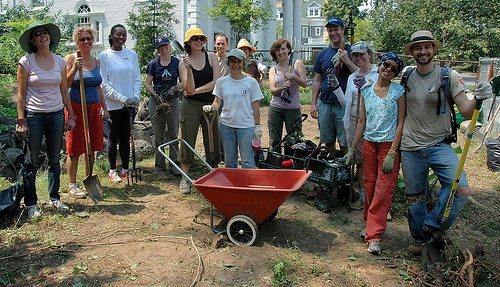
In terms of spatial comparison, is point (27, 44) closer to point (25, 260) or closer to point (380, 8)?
point (25, 260)

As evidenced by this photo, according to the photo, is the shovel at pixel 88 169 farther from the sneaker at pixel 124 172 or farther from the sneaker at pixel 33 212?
the sneaker at pixel 124 172

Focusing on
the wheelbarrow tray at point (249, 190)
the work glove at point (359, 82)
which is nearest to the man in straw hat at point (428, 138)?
the work glove at point (359, 82)

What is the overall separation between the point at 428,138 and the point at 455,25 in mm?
24673

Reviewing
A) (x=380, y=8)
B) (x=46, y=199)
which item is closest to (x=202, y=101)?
(x=46, y=199)

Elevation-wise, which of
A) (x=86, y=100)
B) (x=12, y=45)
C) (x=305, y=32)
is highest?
(x=305, y=32)

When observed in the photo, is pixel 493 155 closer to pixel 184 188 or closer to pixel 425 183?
pixel 425 183

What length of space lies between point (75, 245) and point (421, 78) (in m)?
3.39

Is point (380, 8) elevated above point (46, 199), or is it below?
above

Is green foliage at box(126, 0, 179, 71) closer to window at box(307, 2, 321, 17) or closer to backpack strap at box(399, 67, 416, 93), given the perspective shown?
backpack strap at box(399, 67, 416, 93)

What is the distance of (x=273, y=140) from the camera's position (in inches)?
242

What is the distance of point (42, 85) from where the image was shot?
454 centimetres

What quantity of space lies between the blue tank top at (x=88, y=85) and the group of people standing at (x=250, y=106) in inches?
0.5

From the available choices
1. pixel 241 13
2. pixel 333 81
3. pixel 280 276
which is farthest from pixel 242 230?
pixel 241 13

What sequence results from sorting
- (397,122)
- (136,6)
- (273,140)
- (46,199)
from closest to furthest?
(397,122), (46,199), (273,140), (136,6)
